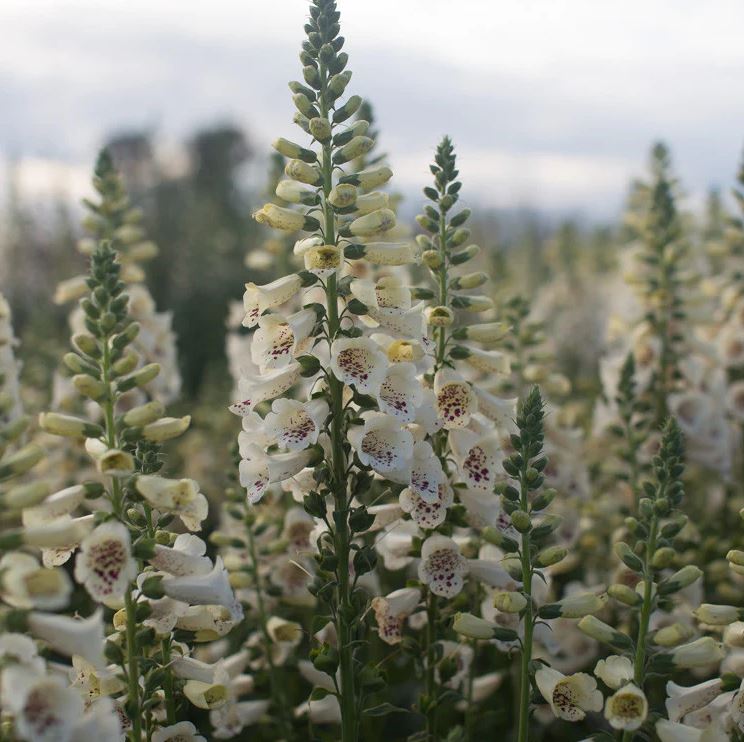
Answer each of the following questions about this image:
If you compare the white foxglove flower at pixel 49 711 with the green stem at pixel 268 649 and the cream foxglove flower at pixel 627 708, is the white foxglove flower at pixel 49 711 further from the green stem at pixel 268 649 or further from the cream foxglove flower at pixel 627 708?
the green stem at pixel 268 649

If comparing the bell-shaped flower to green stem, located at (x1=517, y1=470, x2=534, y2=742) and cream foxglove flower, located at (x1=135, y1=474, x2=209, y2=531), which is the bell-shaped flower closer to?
green stem, located at (x1=517, y1=470, x2=534, y2=742)

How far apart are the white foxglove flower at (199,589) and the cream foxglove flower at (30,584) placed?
0.45 m

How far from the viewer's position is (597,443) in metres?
5.06

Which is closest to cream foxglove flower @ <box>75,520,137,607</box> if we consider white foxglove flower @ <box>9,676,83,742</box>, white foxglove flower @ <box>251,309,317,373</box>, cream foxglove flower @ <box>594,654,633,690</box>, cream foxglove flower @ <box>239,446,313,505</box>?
white foxglove flower @ <box>9,676,83,742</box>

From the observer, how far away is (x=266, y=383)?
8.25 ft

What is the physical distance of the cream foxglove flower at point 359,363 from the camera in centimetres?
233

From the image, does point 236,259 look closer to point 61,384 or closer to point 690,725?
point 61,384

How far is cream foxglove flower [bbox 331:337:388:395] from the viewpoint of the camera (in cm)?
233

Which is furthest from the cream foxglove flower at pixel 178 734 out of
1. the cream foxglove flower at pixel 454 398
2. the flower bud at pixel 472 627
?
the cream foxglove flower at pixel 454 398

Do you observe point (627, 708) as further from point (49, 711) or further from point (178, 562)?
point (49, 711)

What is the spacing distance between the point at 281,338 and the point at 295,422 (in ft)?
0.90

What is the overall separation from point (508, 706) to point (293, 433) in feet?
8.07

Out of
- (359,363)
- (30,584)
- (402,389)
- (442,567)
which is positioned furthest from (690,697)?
(30,584)

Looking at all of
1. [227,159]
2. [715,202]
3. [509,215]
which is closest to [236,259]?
[715,202]
